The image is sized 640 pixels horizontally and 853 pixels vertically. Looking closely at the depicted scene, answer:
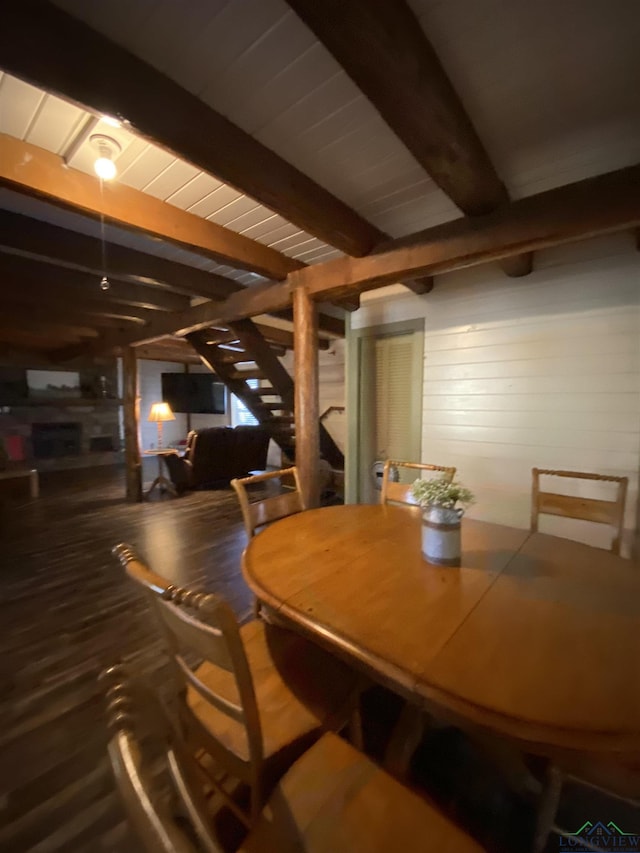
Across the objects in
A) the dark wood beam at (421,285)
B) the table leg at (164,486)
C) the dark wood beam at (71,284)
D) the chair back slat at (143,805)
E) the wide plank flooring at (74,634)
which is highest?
the dark wood beam at (71,284)

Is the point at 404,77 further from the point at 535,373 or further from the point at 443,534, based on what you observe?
the point at 535,373

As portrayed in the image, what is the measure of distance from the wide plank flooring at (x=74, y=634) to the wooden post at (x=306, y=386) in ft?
3.25

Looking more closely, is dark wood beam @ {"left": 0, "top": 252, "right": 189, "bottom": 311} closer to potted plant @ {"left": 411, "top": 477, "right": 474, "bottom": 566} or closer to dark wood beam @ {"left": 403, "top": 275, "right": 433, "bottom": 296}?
dark wood beam @ {"left": 403, "top": 275, "right": 433, "bottom": 296}

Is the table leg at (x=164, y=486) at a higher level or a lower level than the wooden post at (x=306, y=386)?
lower

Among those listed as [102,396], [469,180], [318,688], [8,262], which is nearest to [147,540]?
[8,262]

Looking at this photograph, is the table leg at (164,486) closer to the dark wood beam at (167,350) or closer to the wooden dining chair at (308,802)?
the dark wood beam at (167,350)

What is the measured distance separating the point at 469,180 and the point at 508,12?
0.57 metres

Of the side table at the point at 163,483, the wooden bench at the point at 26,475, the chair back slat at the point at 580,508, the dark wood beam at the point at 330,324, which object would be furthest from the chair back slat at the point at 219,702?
the wooden bench at the point at 26,475

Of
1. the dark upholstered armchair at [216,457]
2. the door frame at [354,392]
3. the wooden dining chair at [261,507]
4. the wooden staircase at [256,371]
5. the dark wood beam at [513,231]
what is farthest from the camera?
the dark upholstered armchair at [216,457]

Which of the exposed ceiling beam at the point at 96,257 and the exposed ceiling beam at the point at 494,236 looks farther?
the exposed ceiling beam at the point at 96,257

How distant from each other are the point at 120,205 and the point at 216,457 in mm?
4013

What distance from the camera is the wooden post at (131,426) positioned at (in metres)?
5.00

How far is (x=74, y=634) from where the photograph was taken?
6.96 feet

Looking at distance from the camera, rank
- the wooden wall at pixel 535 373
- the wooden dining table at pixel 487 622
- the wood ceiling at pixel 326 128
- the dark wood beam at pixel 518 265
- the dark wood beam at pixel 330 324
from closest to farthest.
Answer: the wooden dining table at pixel 487 622 → the wood ceiling at pixel 326 128 → the wooden wall at pixel 535 373 → the dark wood beam at pixel 518 265 → the dark wood beam at pixel 330 324
